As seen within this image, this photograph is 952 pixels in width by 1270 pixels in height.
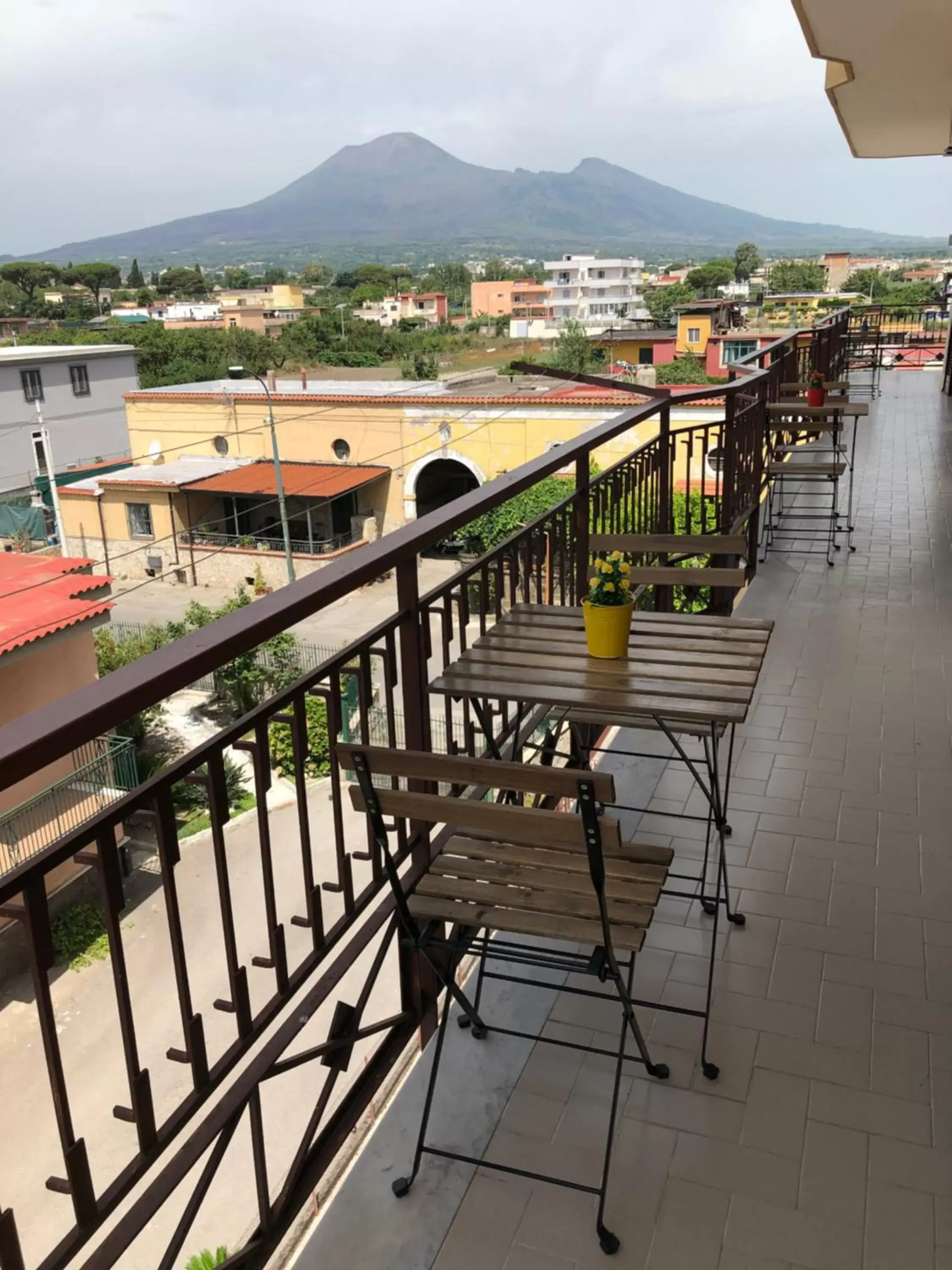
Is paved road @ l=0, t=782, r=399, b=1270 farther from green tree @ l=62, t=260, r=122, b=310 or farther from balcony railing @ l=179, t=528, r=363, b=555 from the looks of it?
green tree @ l=62, t=260, r=122, b=310

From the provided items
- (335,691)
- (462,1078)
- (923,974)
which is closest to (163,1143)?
(335,691)

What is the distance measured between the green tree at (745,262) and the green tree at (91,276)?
65.4 metres

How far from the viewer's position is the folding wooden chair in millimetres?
1439

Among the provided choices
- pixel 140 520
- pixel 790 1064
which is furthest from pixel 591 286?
pixel 790 1064

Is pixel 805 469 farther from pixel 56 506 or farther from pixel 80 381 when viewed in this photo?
pixel 80 381

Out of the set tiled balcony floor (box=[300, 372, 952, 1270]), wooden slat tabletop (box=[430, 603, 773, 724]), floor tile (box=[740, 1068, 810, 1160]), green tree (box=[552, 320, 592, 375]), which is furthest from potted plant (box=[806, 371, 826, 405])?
green tree (box=[552, 320, 592, 375])

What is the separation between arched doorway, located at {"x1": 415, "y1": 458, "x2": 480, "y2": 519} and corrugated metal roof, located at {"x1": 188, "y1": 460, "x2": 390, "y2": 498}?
163 centimetres

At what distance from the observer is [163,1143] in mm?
1377

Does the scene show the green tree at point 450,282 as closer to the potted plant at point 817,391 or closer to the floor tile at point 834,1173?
the potted plant at point 817,391

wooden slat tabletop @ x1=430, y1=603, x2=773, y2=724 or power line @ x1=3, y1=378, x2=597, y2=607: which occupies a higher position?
wooden slat tabletop @ x1=430, y1=603, x2=773, y2=724

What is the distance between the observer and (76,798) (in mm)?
15000

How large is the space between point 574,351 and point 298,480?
884 inches

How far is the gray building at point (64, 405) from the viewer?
44281mm

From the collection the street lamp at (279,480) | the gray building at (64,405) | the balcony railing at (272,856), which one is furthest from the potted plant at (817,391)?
the gray building at (64,405)
